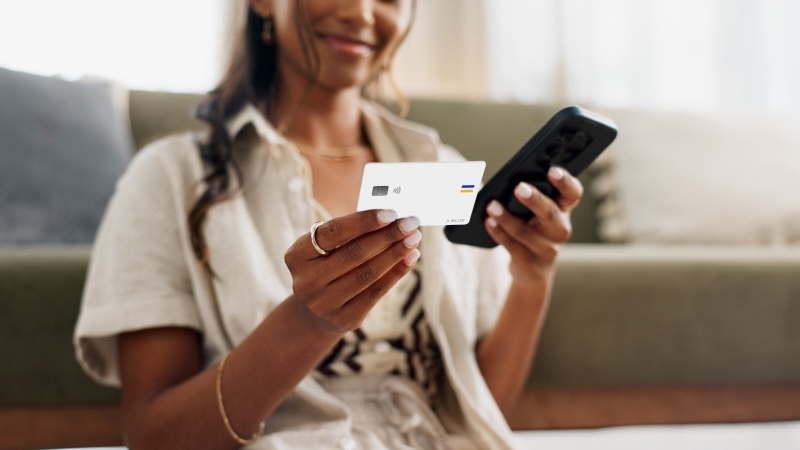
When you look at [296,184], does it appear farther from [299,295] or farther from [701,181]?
→ [701,181]

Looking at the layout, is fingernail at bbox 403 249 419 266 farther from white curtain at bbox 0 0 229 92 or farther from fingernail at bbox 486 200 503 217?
white curtain at bbox 0 0 229 92

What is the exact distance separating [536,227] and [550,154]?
0.25 feet

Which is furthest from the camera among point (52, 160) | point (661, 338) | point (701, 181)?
point (701, 181)

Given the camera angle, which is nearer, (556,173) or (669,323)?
(556,173)

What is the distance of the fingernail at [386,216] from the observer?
0.44 meters

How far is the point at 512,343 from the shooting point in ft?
2.49

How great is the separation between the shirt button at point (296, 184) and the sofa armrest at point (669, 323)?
0.39 meters

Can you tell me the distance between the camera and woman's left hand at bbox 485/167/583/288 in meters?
0.59

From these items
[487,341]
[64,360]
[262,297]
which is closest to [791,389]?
[487,341]

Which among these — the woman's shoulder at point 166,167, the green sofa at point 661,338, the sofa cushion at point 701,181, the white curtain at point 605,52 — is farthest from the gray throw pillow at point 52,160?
the white curtain at point 605,52

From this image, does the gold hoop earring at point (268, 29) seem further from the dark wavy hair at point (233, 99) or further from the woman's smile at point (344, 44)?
the woman's smile at point (344, 44)

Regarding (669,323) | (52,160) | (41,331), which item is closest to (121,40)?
(52,160)

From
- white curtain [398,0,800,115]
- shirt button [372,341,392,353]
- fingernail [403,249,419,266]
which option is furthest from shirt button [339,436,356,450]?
white curtain [398,0,800,115]

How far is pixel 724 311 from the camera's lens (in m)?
0.92
